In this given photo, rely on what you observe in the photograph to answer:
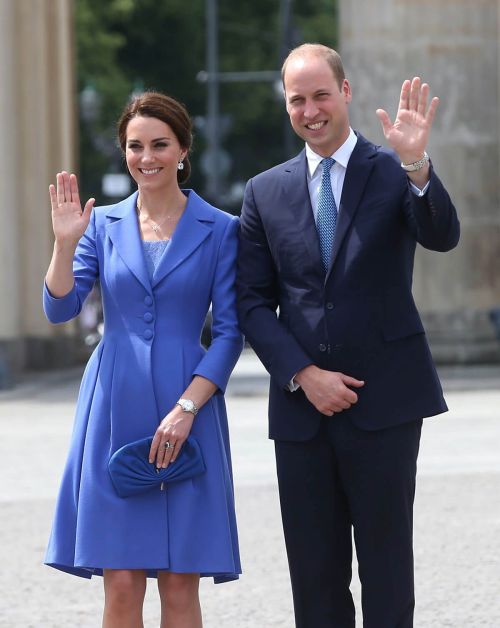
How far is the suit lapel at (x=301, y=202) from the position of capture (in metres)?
5.34

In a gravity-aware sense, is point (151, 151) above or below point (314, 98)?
below

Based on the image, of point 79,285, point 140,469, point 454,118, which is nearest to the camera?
point 140,469

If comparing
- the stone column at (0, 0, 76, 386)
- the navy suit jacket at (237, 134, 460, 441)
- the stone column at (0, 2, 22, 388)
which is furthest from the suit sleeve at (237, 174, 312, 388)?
the stone column at (0, 2, 22, 388)

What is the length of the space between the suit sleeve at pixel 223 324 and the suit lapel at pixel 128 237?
0.73 feet

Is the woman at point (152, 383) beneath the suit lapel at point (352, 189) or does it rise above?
beneath

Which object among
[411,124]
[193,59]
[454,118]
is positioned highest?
[193,59]

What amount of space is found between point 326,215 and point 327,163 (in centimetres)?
16

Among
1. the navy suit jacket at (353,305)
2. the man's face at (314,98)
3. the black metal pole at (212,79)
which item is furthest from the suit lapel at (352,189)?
the black metal pole at (212,79)

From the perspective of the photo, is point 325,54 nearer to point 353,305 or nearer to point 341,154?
point 341,154

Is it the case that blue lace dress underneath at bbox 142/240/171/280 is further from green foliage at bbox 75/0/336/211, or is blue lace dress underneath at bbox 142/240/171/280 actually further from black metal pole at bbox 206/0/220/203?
black metal pole at bbox 206/0/220/203

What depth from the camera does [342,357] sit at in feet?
17.5

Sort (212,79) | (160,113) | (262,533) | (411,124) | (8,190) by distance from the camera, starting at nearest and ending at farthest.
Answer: (411,124) < (160,113) < (262,533) < (8,190) < (212,79)

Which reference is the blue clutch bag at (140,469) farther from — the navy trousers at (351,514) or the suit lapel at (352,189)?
the suit lapel at (352,189)

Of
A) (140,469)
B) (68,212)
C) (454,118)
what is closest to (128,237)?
(68,212)
